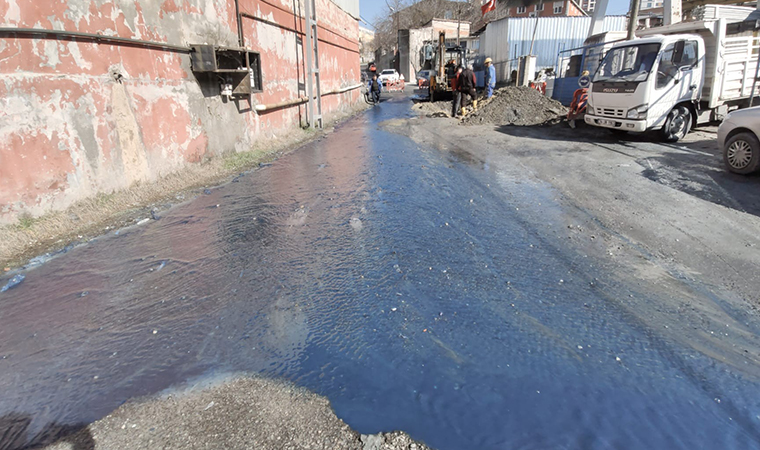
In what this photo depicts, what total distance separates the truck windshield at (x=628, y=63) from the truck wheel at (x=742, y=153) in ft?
10.4

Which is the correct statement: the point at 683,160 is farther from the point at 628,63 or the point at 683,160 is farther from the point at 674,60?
the point at 628,63

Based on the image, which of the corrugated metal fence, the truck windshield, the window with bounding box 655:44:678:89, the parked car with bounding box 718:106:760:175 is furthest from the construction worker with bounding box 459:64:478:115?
the corrugated metal fence

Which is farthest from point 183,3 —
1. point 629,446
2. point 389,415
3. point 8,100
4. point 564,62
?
point 564,62

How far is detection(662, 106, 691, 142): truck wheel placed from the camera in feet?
33.1

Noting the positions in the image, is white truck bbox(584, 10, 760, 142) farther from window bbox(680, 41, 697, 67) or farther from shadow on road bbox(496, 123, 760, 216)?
shadow on road bbox(496, 123, 760, 216)

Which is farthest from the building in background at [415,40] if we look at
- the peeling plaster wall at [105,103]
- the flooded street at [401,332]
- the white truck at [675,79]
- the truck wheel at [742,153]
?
the flooded street at [401,332]

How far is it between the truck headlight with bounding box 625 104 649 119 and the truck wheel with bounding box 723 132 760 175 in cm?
264

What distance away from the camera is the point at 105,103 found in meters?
6.12

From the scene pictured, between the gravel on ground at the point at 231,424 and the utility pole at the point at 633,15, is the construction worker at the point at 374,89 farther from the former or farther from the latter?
the gravel on ground at the point at 231,424

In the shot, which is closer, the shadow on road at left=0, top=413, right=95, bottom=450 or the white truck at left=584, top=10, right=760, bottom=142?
the shadow on road at left=0, top=413, right=95, bottom=450

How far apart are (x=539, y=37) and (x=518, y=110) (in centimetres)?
1522

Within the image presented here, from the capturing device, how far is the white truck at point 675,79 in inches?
382

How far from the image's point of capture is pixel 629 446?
7.54 feet

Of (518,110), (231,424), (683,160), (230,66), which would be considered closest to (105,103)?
(230,66)
